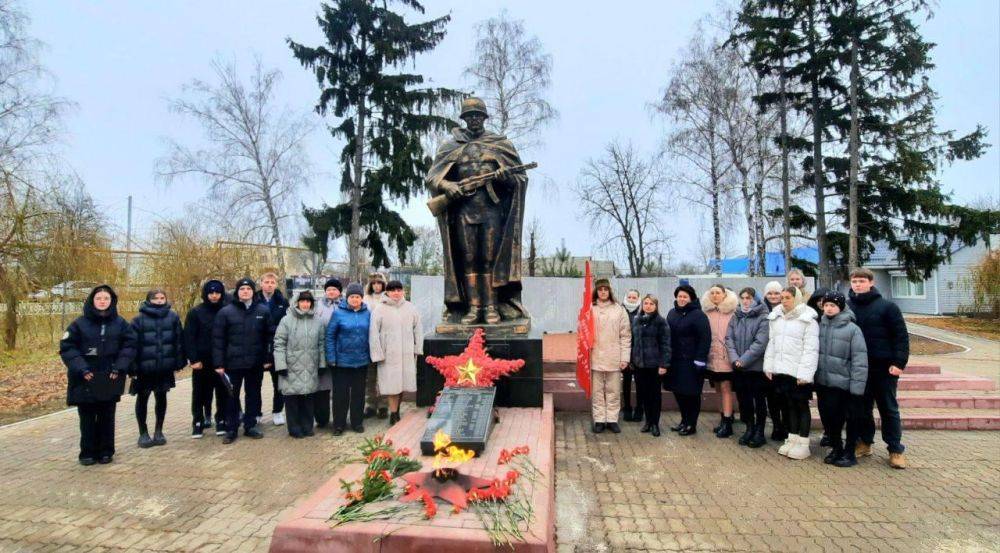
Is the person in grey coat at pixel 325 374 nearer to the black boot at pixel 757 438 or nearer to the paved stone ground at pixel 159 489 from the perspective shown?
the paved stone ground at pixel 159 489

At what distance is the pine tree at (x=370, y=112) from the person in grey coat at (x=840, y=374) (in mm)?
12976

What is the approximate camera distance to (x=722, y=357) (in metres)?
5.29

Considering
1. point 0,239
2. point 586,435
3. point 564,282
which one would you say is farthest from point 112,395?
point 564,282

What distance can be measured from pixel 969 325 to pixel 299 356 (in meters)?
21.2

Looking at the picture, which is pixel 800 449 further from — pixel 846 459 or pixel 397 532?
pixel 397 532

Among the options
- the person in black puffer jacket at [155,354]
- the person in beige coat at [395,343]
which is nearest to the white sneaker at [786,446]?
the person in beige coat at [395,343]

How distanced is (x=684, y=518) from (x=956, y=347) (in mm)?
13991

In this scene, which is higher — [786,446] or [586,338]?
[586,338]

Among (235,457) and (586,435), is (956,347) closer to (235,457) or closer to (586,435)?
(586,435)

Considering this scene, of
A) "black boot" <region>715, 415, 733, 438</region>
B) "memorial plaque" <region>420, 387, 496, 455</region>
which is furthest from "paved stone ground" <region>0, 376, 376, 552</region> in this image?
"black boot" <region>715, 415, 733, 438</region>

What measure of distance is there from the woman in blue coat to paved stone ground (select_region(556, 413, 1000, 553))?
214 cm

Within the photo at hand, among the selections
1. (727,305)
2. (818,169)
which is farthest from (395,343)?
(818,169)

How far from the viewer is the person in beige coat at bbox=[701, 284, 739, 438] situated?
17.3 ft

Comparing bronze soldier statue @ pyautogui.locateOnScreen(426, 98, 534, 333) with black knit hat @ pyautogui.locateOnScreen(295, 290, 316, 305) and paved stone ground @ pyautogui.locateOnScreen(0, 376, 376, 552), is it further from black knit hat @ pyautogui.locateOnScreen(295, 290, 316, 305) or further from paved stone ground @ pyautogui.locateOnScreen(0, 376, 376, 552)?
paved stone ground @ pyautogui.locateOnScreen(0, 376, 376, 552)
